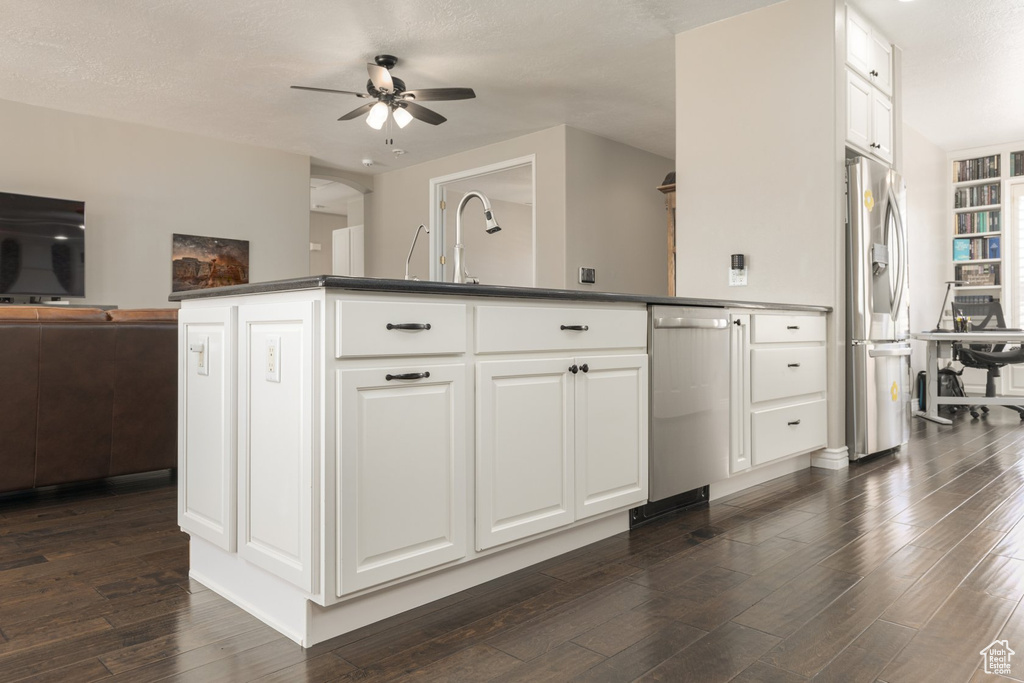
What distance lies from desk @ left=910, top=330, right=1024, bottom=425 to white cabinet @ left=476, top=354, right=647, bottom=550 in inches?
156

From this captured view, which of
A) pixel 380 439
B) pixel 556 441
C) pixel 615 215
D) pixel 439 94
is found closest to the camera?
pixel 380 439

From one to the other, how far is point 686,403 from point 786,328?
0.98 metres

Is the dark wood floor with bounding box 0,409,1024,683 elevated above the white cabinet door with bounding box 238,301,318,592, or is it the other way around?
the white cabinet door with bounding box 238,301,318,592

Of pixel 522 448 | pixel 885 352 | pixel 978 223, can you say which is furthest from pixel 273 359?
pixel 978 223

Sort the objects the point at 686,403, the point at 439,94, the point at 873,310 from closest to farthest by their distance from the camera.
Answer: the point at 686,403, the point at 873,310, the point at 439,94

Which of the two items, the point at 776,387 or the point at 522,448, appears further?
the point at 776,387

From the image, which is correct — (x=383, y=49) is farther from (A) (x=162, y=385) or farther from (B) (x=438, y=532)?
(B) (x=438, y=532)

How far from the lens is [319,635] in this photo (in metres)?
1.56

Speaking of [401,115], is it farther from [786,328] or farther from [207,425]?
[207,425]

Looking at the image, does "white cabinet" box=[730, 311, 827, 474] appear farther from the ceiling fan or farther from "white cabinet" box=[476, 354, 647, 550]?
the ceiling fan

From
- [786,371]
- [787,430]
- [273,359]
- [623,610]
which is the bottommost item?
[623,610]

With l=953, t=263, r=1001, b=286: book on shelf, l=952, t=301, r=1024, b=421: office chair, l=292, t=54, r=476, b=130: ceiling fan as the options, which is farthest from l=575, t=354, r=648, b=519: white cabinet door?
l=953, t=263, r=1001, b=286: book on shelf

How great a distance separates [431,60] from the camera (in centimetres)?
473

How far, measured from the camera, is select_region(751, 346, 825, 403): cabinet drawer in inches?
122
